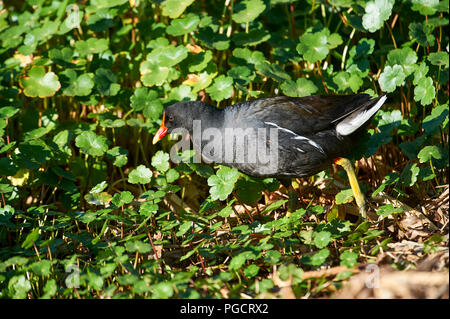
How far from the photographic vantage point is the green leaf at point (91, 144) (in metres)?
3.81

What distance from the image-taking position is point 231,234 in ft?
11.5

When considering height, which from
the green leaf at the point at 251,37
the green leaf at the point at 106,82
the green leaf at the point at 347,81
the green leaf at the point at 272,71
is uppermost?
the green leaf at the point at 251,37

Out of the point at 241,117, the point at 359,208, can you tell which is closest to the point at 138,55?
the point at 241,117

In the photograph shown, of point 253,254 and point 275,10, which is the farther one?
point 275,10

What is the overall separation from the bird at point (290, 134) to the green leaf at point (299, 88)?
281 mm

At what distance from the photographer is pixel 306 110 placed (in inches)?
137

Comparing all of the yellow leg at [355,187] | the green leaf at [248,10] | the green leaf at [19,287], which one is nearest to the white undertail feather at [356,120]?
the yellow leg at [355,187]

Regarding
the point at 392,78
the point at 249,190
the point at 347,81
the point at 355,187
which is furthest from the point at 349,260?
the point at 347,81

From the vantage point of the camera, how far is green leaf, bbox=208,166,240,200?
342 cm

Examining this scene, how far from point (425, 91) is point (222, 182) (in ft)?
4.64

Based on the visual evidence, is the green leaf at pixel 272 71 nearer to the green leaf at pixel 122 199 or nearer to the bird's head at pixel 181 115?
the bird's head at pixel 181 115

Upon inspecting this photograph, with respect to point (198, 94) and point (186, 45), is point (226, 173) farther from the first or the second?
point (186, 45)

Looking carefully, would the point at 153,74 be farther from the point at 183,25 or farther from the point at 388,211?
the point at 388,211

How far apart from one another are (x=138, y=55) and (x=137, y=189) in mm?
1095
